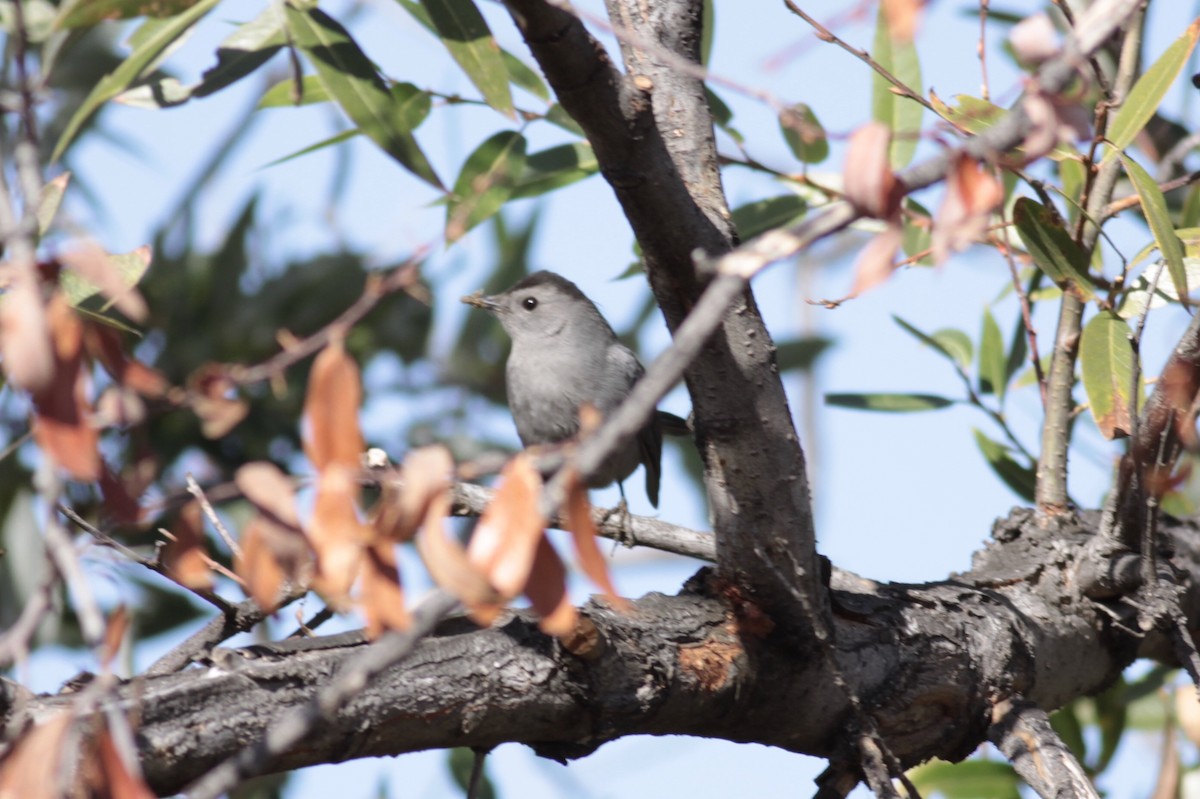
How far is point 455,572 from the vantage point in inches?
45.5

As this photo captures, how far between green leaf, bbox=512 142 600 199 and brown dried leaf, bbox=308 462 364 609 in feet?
8.21

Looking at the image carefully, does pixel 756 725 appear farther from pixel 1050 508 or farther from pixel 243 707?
pixel 1050 508

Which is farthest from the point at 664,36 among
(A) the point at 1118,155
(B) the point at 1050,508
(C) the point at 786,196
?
(B) the point at 1050,508

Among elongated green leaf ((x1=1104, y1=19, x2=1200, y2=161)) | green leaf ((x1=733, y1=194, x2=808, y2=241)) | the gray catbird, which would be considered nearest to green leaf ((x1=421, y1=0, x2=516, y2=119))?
green leaf ((x1=733, y1=194, x2=808, y2=241))

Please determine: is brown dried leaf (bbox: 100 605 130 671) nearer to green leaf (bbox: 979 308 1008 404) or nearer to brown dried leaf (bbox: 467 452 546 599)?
brown dried leaf (bbox: 467 452 546 599)

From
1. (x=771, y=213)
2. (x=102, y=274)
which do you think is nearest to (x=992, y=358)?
(x=771, y=213)

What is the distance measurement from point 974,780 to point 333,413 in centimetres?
332

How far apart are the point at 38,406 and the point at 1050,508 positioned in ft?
9.66

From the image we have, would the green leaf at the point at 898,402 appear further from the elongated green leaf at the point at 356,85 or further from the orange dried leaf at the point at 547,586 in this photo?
the orange dried leaf at the point at 547,586

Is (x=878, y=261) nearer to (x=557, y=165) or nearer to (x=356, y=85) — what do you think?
(x=356, y=85)

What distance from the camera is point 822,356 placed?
17.4ft

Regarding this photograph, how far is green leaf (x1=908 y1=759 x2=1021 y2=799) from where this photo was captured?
3941 millimetres

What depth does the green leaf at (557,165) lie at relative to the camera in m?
3.65

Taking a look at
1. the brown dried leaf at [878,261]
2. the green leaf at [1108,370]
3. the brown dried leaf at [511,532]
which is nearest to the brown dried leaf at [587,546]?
the brown dried leaf at [511,532]
